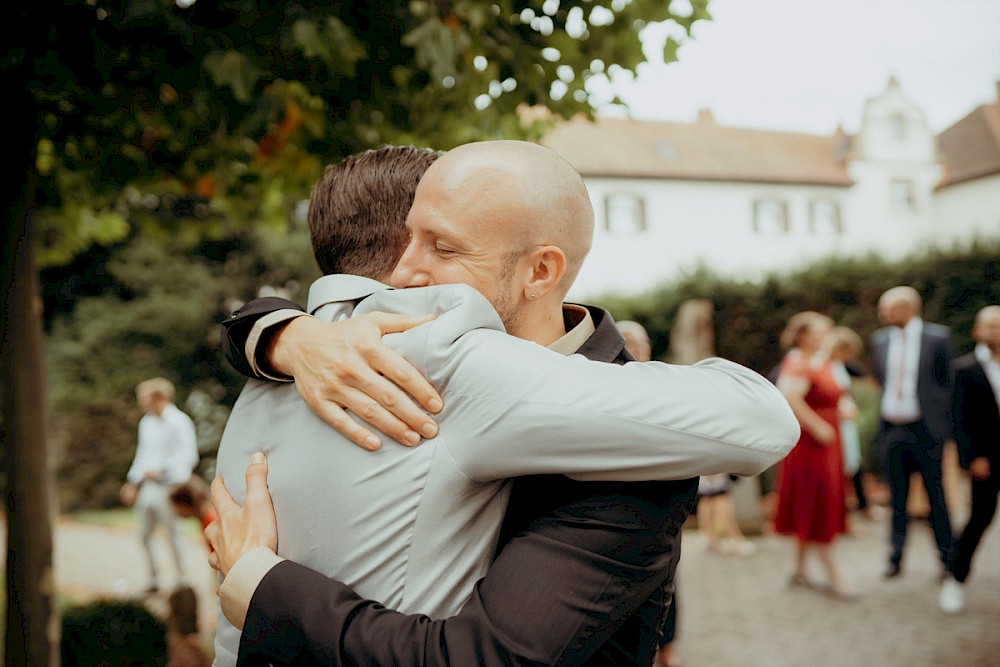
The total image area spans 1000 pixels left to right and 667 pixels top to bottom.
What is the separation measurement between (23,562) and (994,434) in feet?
21.4

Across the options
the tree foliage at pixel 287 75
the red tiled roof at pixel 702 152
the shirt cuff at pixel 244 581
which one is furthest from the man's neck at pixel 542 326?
the red tiled roof at pixel 702 152

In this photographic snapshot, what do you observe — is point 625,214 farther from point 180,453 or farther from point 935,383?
point 935,383

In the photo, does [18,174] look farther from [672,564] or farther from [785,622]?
[785,622]

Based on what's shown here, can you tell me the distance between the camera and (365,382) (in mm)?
1339

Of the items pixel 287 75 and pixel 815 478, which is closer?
pixel 287 75

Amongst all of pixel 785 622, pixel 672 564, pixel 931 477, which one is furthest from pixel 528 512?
pixel 931 477

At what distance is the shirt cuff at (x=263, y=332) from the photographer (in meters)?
1.63

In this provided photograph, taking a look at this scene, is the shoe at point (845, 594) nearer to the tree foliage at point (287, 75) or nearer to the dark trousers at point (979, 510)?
the dark trousers at point (979, 510)

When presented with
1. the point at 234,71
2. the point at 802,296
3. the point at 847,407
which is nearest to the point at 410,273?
the point at 234,71

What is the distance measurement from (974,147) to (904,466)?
23.4 m

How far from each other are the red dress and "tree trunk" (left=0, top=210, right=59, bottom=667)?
19.1 feet

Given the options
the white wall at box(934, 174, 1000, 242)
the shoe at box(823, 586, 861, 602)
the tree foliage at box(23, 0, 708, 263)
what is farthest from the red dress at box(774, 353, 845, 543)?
the white wall at box(934, 174, 1000, 242)

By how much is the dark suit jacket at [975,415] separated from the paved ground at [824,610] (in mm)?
1342

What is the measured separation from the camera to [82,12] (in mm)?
2738
